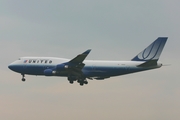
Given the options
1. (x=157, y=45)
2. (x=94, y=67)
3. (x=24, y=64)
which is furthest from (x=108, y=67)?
(x=24, y=64)

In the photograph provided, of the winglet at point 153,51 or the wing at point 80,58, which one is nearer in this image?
the wing at point 80,58

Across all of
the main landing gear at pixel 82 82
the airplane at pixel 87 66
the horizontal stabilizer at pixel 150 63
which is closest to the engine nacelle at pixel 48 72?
the airplane at pixel 87 66

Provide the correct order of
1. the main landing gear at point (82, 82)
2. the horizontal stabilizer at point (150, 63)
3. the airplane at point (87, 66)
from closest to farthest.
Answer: the horizontal stabilizer at point (150, 63), the airplane at point (87, 66), the main landing gear at point (82, 82)

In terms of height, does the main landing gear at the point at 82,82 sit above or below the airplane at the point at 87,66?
below

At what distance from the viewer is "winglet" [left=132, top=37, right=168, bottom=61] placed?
352ft

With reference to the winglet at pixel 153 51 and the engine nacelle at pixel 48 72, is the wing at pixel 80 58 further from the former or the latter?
the winglet at pixel 153 51

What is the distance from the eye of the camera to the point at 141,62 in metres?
106

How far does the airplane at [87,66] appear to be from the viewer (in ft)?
343

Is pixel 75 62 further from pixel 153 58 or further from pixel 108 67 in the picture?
pixel 153 58

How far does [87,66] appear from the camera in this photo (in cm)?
10806

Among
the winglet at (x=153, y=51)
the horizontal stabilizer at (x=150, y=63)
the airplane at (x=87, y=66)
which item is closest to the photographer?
the horizontal stabilizer at (x=150, y=63)

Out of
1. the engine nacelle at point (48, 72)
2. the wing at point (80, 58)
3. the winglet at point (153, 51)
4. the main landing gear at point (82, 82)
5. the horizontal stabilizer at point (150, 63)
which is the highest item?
the winglet at point (153, 51)

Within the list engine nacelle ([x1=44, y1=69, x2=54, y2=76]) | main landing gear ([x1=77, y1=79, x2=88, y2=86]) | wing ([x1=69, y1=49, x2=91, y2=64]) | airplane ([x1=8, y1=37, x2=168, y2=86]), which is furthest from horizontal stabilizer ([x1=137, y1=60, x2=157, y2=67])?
engine nacelle ([x1=44, y1=69, x2=54, y2=76])

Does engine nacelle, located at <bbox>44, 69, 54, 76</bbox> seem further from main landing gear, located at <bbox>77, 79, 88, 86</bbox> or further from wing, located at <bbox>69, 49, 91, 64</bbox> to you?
main landing gear, located at <bbox>77, 79, 88, 86</bbox>
